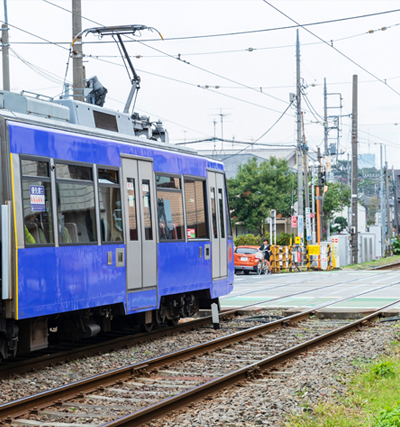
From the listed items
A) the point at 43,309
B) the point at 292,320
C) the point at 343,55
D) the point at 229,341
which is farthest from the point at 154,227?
the point at 343,55

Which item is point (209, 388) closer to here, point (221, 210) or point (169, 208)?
point (169, 208)

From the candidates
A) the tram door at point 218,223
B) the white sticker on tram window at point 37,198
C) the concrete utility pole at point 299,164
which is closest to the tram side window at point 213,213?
the tram door at point 218,223

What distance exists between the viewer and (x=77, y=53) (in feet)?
51.2

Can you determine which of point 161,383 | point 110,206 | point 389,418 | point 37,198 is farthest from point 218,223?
point 389,418

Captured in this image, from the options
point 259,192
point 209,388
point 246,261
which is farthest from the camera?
point 259,192

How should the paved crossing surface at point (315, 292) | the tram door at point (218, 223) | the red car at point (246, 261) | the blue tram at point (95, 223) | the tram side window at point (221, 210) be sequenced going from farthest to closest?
the red car at point (246, 261)
the paved crossing surface at point (315, 292)
the tram side window at point (221, 210)
the tram door at point (218, 223)
the blue tram at point (95, 223)

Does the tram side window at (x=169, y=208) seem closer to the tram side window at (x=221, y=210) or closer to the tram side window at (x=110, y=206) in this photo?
the tram side window at (x=110, y=206)

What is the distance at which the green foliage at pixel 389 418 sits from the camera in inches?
223

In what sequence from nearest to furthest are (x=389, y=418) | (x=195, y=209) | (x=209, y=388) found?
(x=389, y=418)
(x=209, y=388)
(x=195, y=209)

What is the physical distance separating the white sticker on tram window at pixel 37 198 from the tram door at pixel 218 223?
522 centimetres

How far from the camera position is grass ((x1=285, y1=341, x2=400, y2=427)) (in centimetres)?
612

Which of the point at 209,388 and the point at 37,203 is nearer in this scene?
the point at 209,388

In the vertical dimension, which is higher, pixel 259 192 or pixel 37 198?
pixel 259 192

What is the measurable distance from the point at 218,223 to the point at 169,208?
207 centimetres
